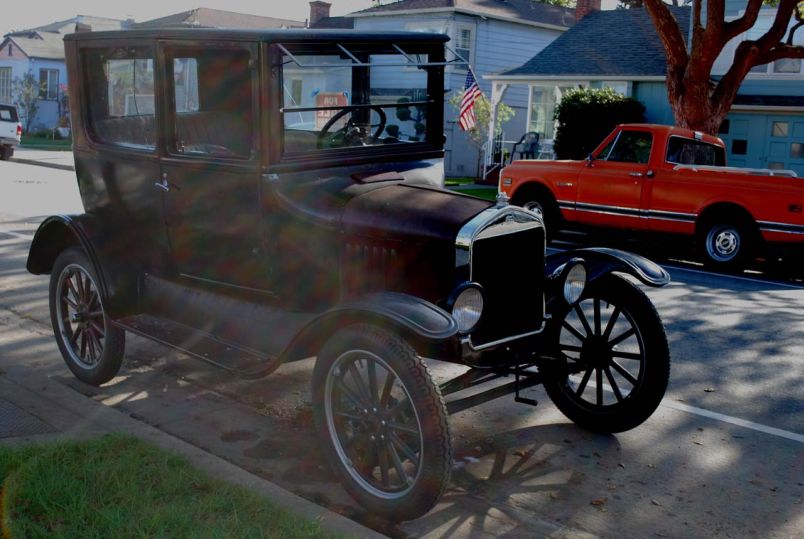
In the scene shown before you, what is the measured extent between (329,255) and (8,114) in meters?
28.0

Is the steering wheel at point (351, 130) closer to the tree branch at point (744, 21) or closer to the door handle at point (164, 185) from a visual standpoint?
the door handle at point (164, 185)

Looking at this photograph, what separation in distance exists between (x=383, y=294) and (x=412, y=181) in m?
1.29

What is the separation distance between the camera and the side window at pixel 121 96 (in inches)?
219

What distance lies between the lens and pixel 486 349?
450 cm

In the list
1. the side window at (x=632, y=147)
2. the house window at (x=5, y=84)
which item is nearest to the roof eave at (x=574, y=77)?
the side window at (x=632, y=147)

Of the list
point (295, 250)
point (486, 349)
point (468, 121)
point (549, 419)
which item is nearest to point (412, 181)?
point (295, 250)

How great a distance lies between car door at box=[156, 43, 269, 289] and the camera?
5047mm

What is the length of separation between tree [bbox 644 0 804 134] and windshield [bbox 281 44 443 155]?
12.3 meters

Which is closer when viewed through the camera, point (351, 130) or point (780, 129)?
point (351, 130)

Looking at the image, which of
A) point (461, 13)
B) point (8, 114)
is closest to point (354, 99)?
point (461, 13)

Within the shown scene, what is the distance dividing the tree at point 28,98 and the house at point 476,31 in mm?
20076

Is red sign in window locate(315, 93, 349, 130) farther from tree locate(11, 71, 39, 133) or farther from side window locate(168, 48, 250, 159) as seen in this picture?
tree locate(11, 71, 39, 133)

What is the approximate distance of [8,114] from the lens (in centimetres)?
2950

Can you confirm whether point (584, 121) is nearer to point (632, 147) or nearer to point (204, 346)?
point (632, 147)
